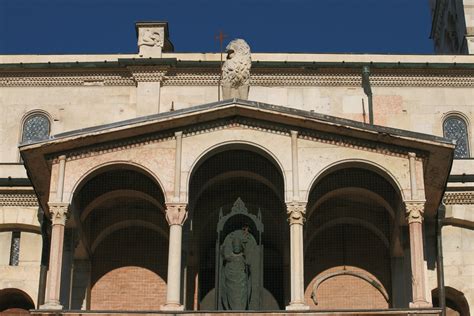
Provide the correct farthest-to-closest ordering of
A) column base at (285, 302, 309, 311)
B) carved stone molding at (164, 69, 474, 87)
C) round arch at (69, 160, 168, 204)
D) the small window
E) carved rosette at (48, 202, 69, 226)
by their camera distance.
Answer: carved stone molding at (164, 69, 474, 87)
the small window
round arch at (69, 160, 168, 204)
carved rosette at (48, 202, 69, 226)
column base at (285, 302, 309, 311)

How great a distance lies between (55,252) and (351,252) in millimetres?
8602

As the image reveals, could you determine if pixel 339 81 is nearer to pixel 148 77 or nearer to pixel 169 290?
pixel 148 77

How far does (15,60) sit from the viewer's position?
35.2m

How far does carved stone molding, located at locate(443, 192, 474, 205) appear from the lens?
3133cm

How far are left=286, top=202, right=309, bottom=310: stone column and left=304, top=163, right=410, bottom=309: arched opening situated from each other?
88.5 inches

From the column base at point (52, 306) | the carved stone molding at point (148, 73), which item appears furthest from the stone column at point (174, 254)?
the carved stone molding at point (148, 73)

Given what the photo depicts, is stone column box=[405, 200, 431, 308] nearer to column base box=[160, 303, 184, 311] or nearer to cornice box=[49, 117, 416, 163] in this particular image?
cornice box=[49, 117, 416, 163]

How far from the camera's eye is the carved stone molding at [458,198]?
31.3 meters

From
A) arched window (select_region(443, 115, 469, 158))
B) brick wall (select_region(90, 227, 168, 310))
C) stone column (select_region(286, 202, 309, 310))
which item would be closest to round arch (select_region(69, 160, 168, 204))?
stone column (select_region(286, 202, 309, 310))

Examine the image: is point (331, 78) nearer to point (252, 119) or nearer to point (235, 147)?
point (252, 119)

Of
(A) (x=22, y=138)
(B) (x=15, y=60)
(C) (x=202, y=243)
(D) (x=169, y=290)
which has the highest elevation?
(B) (x=15, y=60)

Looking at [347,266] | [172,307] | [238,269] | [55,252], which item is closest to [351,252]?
[347,266]

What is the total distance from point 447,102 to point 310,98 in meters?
4.33

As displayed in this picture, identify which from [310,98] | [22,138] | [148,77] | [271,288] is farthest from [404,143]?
[22,138]
